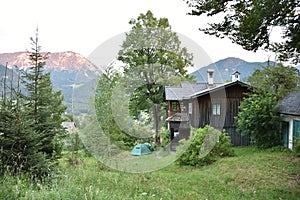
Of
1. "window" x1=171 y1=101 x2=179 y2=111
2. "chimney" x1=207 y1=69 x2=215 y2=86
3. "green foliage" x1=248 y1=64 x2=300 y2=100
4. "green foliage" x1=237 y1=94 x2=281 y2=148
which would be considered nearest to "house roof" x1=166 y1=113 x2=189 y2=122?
"window" x1=171 y1=101 x2=179 y2=111

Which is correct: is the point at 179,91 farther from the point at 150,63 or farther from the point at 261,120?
the point at 261,120

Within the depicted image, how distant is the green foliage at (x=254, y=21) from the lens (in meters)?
4.87

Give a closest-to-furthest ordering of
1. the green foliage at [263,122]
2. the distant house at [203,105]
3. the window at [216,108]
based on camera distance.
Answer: the distant house at [203,105], the window at [216,108], the green foliage at [263,122]

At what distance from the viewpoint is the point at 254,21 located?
497 centimetres

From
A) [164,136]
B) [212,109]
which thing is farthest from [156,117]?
[212,109]

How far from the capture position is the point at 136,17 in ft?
24.5

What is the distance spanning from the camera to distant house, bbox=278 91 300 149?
1047cm

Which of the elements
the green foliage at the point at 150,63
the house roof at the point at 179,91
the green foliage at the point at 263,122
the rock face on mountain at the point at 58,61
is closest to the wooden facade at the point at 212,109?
the house roof at the point at 179,91

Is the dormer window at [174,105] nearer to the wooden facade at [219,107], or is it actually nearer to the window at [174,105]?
the window at [174,105]

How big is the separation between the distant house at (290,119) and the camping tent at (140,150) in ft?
22.7

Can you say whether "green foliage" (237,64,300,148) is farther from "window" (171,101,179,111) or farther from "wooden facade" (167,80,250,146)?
"window" (171,101,179,111)

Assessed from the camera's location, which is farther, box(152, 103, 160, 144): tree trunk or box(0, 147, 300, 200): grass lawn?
box(152, 103, 160, 144): tree trunk

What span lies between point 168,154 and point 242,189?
2.00m

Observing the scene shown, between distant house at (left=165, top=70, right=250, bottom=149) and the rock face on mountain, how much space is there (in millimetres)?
2222
